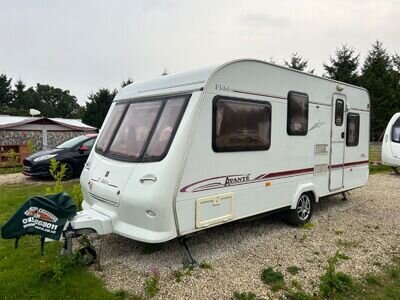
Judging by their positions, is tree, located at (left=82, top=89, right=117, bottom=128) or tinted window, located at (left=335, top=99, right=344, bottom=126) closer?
tinted window, located at (left=335, top=99, right=344, bottom=126)

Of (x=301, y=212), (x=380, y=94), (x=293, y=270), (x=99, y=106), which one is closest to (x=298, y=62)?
(x=380, y=94)

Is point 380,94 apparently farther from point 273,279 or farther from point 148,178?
point 148,178

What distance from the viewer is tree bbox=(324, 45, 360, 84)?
88.6 feet

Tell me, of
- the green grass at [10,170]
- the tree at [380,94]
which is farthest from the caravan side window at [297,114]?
the tree at [380,94]

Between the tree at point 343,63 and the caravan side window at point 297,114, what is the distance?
2450 centimetres

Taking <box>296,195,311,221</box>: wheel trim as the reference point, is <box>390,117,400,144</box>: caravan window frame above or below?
above

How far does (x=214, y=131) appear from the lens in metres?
3.84

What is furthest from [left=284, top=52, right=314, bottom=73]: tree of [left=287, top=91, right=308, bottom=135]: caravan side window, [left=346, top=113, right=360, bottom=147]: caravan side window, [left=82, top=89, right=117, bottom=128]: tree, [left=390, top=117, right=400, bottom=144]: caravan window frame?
[left=287, top=91, right=308, bottom=135]: caravan side window

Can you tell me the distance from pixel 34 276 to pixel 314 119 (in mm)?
4610

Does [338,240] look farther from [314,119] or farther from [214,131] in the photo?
[214,131]

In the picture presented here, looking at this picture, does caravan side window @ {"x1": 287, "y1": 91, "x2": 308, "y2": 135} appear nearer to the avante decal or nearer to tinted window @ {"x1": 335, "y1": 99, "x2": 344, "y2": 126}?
the avante decal

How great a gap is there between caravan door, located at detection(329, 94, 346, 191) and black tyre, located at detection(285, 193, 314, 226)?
663 millimetres

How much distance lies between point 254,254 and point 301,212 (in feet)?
5.31

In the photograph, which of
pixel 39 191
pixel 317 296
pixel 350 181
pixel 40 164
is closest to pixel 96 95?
pixel 40 164
